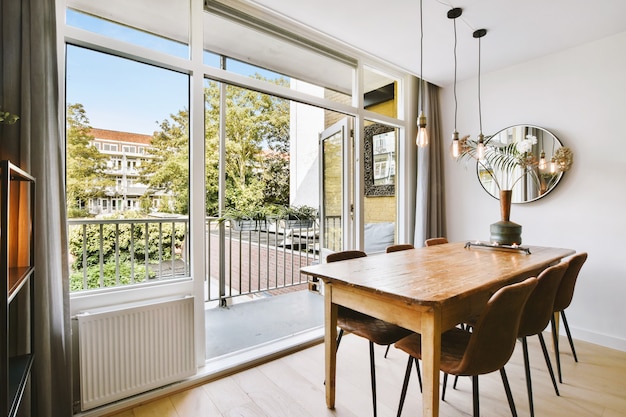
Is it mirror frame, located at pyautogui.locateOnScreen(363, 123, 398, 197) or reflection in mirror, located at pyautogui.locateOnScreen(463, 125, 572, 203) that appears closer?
reflection in mirror, located at pyautogui.locateOnScreen(463, 125, 572, 203)

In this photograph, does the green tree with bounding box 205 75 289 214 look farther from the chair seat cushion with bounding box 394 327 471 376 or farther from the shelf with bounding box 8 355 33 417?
the chair seat cushion with bounding box 394 327 471 376

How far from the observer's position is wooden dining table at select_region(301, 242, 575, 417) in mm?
1345

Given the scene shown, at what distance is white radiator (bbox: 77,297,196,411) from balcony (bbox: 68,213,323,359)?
9.6 inches

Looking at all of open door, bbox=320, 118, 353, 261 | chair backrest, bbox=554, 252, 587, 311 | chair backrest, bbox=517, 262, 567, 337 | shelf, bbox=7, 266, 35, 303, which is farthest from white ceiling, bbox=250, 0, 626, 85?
shelf, bbox=7, 266, 35, 303

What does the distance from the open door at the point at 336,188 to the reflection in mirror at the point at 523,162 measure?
119cm

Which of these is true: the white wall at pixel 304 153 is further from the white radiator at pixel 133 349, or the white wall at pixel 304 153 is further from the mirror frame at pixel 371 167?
the white radiator at pixel 133 349

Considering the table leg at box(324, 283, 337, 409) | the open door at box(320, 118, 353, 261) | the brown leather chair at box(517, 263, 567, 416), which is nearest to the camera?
the brown leather chair at box(517, 263, 567, 416)

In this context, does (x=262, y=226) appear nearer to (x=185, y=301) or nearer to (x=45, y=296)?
(x=185, y=301)

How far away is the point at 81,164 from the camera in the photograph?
2.04 m

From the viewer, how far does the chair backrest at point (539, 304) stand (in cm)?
172

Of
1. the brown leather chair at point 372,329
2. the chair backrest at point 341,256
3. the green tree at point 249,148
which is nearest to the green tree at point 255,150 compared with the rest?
the green tree at point 249,148

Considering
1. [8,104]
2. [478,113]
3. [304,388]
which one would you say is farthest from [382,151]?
[8,104]

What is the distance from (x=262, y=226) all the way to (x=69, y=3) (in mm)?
2741

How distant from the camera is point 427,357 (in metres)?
1.34
